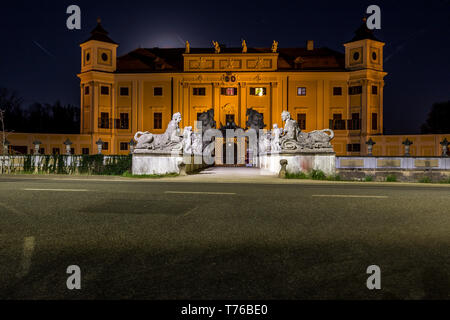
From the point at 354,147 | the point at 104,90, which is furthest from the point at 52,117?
the point at 354,147

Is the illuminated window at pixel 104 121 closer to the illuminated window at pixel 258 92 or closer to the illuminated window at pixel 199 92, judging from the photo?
the illuminated window at pixel 199 92

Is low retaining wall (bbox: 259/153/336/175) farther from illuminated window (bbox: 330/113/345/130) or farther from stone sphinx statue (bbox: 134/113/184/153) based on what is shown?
illuminated window (bbox: 330/113/345/130)

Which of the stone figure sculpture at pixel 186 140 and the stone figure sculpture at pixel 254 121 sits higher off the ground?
the stone figure sculpture at pixel 254 121

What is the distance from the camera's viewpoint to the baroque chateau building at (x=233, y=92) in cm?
4856

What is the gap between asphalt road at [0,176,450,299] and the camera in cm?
270

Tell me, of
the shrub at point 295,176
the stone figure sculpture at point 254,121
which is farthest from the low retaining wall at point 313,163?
the stone figure sculpture at point 254,121

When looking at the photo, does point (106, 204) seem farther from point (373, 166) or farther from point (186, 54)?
point (186, 54)

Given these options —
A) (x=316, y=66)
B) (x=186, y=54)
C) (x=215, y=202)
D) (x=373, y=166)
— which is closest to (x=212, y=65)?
(x=186, y=54)

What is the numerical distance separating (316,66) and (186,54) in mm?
17169

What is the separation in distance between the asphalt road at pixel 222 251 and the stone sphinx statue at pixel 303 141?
41.7 feet

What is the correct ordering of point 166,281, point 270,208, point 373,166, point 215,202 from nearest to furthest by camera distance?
point 166,281
point 270,208
point 215,202
point 373,166

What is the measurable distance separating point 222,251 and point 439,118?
219ft
